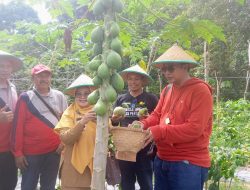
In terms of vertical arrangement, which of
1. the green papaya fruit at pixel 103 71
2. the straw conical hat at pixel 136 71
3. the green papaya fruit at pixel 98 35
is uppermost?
the green papaya fruit at pixel 98 35

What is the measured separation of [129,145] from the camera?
2393 millimetres

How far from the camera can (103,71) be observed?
1.88m

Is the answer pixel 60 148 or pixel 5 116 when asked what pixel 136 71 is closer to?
pixel 60 148

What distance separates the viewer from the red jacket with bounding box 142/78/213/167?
2.62m

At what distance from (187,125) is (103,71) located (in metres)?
1.00

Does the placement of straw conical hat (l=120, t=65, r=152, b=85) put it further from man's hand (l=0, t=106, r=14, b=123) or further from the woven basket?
the woven basket

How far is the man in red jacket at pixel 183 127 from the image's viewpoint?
2.63 m

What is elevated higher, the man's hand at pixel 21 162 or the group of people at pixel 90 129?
the group of people at pixel 90 129

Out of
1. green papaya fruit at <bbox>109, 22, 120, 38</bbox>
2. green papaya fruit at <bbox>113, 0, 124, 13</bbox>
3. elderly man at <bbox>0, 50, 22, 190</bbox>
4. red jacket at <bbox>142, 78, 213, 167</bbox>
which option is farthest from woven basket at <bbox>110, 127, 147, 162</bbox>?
elderly man at <bbox>0, 50, 22, 190</bbox>

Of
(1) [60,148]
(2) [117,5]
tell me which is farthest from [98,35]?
(1) [60,148]

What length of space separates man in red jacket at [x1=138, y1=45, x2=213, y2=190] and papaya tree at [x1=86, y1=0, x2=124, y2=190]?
734mm

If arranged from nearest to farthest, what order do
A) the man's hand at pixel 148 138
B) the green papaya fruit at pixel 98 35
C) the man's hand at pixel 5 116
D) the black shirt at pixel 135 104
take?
1. the green papaya fruit at pixel 98 35
2. the man's hand at pixel 148 138
3. the man's hand at pixel 5 116
4. the black shirt at pixel 135 104

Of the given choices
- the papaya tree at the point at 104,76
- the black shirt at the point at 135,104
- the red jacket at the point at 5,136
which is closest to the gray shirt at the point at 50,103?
the red jacket at the point at 5,136

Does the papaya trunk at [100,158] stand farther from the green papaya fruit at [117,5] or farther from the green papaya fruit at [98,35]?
the green papaya fruit at [117,5]
